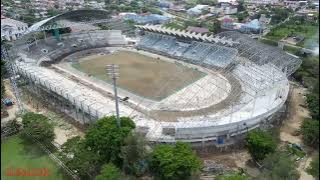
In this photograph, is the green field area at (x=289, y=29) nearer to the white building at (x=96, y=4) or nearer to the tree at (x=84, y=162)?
the white building at (x=96, y=4)

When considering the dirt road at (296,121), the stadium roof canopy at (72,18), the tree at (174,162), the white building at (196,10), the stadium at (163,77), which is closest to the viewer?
the tree at (174,162)

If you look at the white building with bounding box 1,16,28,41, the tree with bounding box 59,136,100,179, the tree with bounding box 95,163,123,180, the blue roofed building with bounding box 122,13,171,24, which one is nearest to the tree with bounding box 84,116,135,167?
the tree with bounding box 59,136,100,179

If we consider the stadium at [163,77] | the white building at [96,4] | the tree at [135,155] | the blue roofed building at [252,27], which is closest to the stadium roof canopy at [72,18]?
the stadium at [163,77]

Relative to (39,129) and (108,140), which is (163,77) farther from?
(108,140)

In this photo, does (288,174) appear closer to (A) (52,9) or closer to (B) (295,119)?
(B) (295,119)

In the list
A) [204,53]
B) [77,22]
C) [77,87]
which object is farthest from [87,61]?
[204,53]

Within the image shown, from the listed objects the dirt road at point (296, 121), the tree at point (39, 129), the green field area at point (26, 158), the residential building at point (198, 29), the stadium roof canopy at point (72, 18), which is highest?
the stadium roof canopy at point (72, 18)
